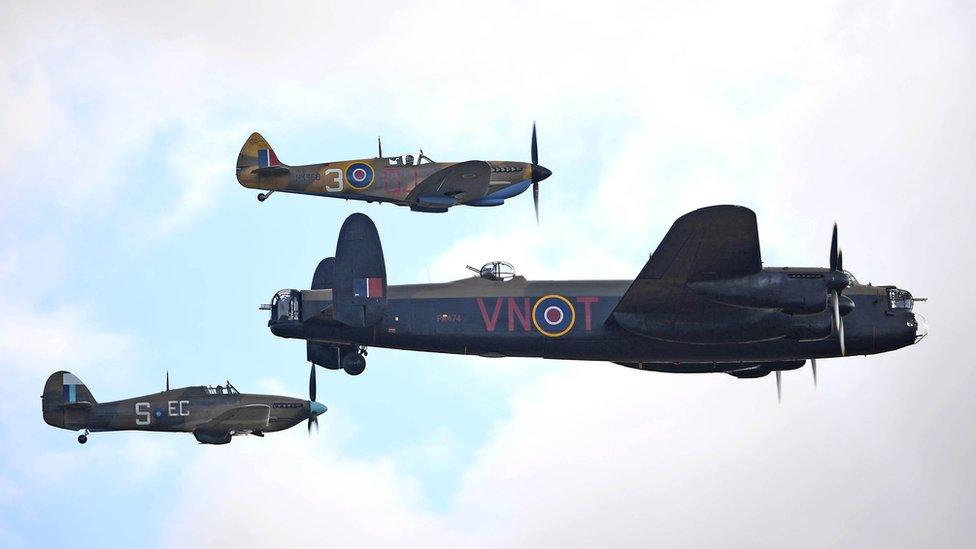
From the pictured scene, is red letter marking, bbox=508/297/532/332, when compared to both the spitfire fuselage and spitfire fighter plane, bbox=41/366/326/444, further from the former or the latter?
spitfire fighter plane, bbox=41/366/326/444

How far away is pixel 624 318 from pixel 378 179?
14567 mm

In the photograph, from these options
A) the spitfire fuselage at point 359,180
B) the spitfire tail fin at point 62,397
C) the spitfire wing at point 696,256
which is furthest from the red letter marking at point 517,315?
the spitfire tail fin at point 62,397

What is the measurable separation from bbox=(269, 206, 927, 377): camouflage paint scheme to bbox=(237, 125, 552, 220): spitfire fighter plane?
9.96 meters

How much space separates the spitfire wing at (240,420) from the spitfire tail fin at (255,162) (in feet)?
26.7

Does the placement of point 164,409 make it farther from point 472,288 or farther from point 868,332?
point 868,332

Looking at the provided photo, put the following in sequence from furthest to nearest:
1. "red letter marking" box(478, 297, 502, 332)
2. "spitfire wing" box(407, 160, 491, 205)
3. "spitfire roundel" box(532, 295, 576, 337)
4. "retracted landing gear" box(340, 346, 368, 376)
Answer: "spitfire wing" box(407, 160, 491, 205)
"retracted landing gear" box(340, 346, 368, 376)
"spitfire roundel" box(532, 295, 576, 337)
"red letter marking" box(478, 297, 502, 332)

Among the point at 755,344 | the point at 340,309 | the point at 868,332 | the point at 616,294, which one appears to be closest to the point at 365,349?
the point at 340,309

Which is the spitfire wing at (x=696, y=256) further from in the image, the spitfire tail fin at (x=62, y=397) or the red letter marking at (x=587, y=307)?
the spitfire tail fin at (x=62, y=397)

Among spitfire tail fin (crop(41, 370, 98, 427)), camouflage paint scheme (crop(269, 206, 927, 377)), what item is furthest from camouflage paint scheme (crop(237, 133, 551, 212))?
camouflage paint scheme (crop(269, 206, 927, 377))

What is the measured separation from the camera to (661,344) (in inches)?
1909

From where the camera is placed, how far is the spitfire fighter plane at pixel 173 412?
5756 centimetres

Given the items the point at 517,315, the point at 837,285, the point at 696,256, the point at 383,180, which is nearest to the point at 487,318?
the point at 517,315

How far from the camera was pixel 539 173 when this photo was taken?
2373 inches

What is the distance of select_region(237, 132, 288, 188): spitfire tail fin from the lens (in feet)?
194
